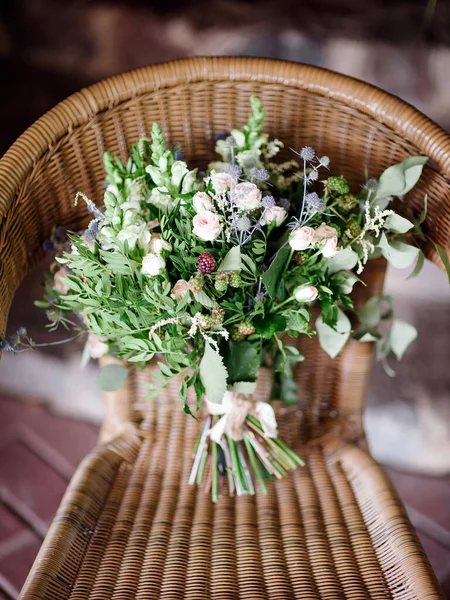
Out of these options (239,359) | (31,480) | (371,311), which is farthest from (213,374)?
(31,480)

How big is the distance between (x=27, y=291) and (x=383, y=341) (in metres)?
1.01

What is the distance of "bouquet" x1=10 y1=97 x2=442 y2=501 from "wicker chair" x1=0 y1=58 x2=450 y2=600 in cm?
5

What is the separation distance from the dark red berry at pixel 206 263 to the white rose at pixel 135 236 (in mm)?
88

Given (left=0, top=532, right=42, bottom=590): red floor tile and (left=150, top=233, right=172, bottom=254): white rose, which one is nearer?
(left=150, top=233, right=172, bottom=254): white rose

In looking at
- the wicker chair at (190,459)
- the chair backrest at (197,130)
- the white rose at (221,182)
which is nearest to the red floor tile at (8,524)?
the wicker chair at (190,459)

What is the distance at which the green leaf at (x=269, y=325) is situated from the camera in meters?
0.88

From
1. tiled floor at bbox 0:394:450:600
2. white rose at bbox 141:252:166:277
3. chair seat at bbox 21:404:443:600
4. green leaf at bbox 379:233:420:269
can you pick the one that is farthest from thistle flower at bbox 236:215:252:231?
tiled floor at bbox 0:394:450:600

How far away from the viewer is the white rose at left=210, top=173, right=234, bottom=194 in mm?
831

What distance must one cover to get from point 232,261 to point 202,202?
0.09 metres

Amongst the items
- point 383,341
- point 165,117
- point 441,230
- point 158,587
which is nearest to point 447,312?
point 383,341

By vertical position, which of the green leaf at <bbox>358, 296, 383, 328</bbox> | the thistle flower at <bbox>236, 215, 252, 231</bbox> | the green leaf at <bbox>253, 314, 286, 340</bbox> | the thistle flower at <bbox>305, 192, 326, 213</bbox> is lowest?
the green leaf at <bbox>358, 296, 383, 328</bbox>

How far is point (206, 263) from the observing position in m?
0.80

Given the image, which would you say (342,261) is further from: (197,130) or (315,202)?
(197,130)

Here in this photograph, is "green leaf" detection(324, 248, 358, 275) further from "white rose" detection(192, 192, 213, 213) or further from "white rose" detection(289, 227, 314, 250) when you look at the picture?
"white rose" detection(192, 192, 213, 213)
